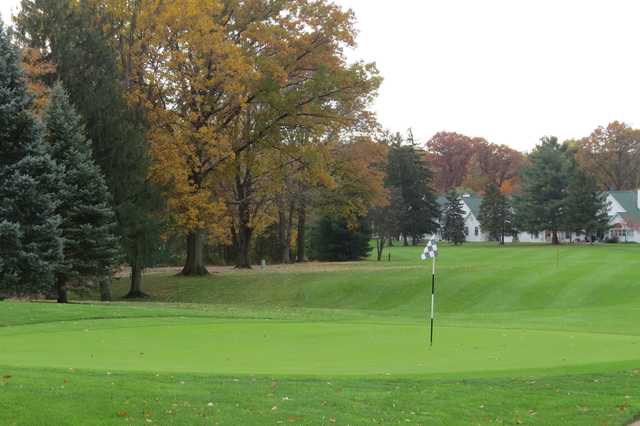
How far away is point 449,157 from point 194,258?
94.5 m

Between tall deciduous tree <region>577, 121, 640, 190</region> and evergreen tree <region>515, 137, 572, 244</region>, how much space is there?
24937mm

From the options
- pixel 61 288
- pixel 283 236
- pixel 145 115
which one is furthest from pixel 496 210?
pixel 61 288

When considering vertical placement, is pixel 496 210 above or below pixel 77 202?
above

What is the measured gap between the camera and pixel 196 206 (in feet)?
114

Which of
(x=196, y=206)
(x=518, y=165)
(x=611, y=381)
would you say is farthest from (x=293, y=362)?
(x=518, y=165)

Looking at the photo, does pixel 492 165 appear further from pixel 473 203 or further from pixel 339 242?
pixel 339 242

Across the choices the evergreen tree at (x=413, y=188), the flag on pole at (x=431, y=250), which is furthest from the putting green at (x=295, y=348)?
the evergreen tree at (x=413, y=188)

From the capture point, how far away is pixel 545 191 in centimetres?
8269

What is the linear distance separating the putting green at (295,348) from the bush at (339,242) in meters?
41.6

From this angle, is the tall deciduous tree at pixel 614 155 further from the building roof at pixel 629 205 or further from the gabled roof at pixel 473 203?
the gabled roof at pixel 473 203

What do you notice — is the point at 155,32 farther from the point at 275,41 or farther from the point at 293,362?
the point at 293,362

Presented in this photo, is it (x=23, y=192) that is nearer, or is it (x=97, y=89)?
(x=23, y=192)

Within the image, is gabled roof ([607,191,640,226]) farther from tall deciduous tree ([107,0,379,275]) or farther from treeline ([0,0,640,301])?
tall deciduous tree ([107,0,379,275])

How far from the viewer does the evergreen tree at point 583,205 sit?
78125 millimetres
